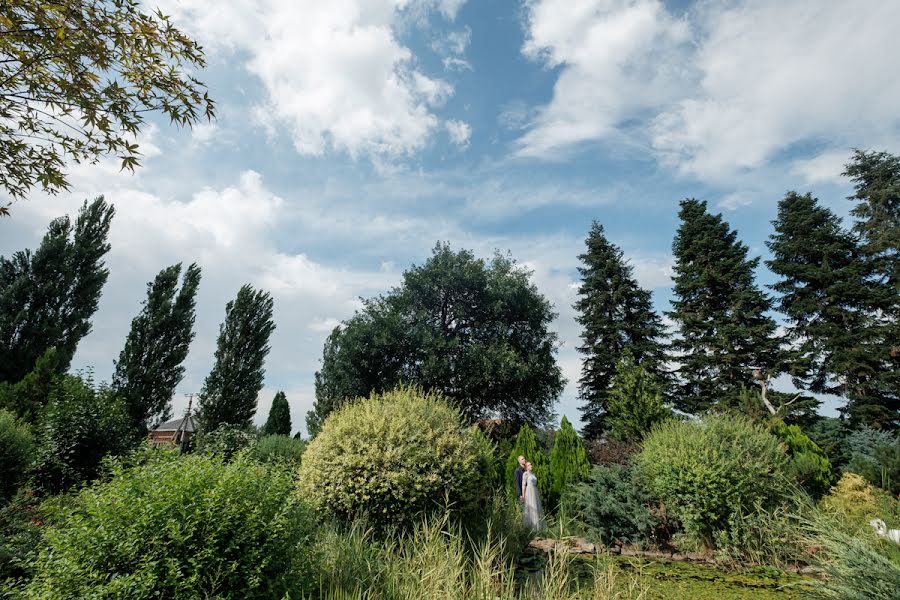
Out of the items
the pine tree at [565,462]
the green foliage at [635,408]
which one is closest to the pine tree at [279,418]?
the pine tree at [565,462]

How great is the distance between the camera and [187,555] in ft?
9.36

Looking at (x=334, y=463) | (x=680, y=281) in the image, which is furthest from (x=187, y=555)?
(x=680, y=281)

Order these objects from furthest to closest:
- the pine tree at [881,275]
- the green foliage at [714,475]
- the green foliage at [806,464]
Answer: the pine tree at [881,275]
the green foliage at [806,464]
the green foliage at [714,475]

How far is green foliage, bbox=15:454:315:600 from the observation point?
2.71m

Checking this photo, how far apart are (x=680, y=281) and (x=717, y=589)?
19.5 meters

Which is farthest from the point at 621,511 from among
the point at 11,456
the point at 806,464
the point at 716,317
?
the point at 716,317

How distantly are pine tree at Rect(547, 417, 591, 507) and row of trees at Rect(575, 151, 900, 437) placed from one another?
5.63m

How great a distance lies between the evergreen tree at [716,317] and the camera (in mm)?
19703

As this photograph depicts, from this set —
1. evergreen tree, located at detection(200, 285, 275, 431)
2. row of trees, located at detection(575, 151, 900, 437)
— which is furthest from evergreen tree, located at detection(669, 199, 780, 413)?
evergreen tree, located at detection(200, 285, 275, 431)

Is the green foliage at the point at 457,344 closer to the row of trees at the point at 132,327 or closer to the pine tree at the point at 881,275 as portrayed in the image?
the row of trees at the point at 132,327

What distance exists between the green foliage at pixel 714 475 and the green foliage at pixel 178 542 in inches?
257

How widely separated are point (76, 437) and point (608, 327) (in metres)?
20.6

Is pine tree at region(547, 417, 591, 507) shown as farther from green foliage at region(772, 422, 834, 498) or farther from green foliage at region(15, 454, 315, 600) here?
green foliage at region(15, 454, 315, 600)

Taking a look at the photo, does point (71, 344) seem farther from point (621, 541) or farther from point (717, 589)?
point (717, 589)
